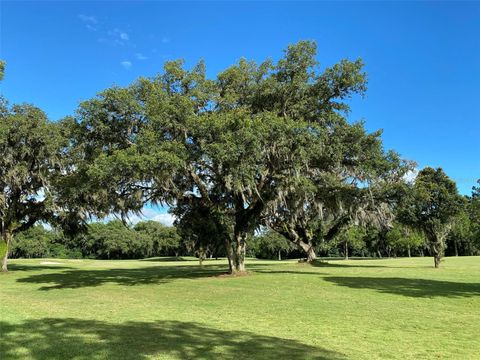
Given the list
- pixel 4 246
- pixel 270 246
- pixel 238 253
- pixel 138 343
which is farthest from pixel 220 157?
pixel 270 246

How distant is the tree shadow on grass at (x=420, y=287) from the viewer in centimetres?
1432

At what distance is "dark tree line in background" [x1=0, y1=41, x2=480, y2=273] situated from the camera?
17062mm

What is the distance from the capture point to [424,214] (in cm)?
2952

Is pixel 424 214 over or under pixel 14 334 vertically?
over

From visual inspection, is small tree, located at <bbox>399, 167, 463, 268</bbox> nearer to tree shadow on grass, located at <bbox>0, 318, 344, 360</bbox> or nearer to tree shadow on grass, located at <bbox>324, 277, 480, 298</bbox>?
tree shadow on grass, located at <bbox>324, 277, 480, 298</bbox>

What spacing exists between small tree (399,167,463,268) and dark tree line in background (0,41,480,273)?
0.08 m

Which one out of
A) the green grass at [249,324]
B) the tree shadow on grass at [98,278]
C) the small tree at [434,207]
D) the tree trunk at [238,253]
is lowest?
the tree shadow on grass at [98,278]

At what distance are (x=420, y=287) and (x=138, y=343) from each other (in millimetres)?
12781

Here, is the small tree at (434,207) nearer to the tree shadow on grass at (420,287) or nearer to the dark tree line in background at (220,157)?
the dark tree line in background at (220,157)

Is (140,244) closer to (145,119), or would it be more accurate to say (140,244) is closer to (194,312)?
(145,119)

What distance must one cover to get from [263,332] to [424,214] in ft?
80.7

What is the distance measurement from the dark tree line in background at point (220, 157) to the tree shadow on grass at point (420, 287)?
6.29 feet

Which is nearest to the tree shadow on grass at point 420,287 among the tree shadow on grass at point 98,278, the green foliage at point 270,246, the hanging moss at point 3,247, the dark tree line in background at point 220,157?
the dark tree line in background at point 220,157

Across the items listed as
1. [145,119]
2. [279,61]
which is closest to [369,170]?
[279,61]
